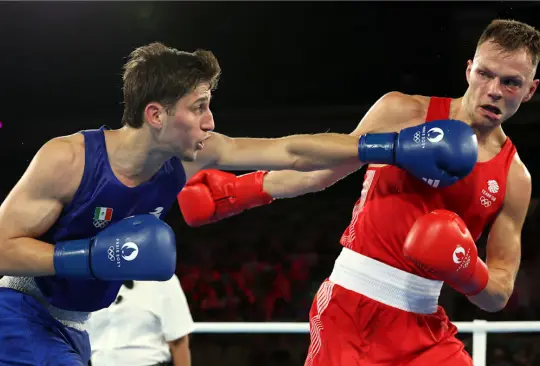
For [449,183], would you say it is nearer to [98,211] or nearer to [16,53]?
[98,211]

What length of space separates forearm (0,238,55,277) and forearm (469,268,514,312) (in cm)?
128

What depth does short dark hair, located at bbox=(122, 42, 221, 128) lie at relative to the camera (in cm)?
214

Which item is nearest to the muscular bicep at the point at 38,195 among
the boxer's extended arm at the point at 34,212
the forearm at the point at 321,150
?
the boxer's extended arm at the point at 34,212

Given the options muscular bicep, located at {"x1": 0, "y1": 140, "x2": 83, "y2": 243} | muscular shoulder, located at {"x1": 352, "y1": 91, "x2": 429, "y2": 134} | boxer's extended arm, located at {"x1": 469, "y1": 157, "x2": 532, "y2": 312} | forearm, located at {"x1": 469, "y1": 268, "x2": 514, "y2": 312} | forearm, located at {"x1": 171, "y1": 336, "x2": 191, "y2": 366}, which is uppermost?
muscular shoulder, located at {"x1": 352, "y1": 91, "x2": 429, "y2": 134}

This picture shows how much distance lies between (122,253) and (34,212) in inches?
10.1

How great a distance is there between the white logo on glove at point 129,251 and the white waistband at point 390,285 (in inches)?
26.7

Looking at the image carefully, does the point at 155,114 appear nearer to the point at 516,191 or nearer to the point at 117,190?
the point at 117,190

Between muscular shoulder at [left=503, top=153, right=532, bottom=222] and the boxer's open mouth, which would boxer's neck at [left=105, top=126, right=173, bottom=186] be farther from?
muscular shoulder at [left=503, top=153, right=532, bottom=222]

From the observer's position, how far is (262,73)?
25.1 feet

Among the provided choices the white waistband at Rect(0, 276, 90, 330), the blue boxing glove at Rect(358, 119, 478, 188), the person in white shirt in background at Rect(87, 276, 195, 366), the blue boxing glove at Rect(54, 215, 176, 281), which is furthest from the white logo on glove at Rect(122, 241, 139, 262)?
the person in white shirt in background at Rect(87, 276, 195, 366)

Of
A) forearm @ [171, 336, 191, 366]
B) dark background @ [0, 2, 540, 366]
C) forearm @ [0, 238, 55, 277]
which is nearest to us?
forearm @ [0, 238, 55, 277]

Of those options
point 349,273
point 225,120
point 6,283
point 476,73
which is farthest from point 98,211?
point 225,120

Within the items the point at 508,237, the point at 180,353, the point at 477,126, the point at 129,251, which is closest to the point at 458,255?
Result: the point at 508,237

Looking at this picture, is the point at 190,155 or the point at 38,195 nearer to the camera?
the point at 38,195
